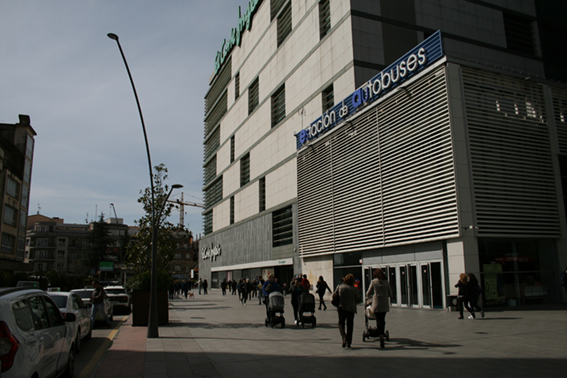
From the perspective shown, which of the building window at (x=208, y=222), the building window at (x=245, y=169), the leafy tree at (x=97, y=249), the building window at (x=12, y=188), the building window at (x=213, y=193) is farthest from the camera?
the leafy tree at (x=97, y=249)

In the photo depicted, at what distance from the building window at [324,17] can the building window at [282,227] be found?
46.2 feet

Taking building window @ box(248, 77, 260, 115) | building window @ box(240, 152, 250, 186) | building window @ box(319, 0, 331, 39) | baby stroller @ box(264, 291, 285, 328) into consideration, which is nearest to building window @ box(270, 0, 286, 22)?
building window @ box(248, 77, 260, 115)

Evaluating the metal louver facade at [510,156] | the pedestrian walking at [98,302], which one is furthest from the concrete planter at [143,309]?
the metal louver facade at [510,156]

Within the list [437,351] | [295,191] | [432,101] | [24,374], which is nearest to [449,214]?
[432,101]

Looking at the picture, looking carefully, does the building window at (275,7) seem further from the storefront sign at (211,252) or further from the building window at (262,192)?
the storefront sign at (211,252)

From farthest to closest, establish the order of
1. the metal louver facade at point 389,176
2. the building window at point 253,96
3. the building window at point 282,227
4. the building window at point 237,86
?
the building window at point 237,86 → the building window at point 253,96 → the building window at point 282,227 → the metal louver facade at point 389,176

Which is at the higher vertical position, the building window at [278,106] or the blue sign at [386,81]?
the building window at [278,106]

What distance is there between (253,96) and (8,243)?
29788 millimetres

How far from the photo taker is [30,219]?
365ft

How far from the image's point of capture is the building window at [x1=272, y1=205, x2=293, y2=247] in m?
36.3

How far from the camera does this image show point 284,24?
41094mm

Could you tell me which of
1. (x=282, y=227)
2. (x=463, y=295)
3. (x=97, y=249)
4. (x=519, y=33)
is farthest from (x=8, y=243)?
(x=519, y=33)

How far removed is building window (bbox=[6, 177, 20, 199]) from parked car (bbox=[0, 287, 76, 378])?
4472 cm

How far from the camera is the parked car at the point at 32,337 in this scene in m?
4.62
